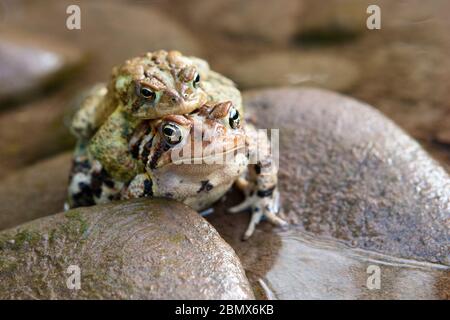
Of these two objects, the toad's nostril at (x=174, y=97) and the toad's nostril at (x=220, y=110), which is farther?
the toad's nostril at (x=174, y=97)

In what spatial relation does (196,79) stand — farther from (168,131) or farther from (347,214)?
(347,214)

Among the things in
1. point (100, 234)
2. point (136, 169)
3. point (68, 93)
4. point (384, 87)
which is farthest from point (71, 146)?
point (384, 87)

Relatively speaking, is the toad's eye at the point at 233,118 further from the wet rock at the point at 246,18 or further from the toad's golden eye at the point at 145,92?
the wet rock at the point at 246,18

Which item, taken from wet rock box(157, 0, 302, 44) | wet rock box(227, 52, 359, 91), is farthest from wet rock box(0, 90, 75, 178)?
wet rock box(157, 0, 302, 44)

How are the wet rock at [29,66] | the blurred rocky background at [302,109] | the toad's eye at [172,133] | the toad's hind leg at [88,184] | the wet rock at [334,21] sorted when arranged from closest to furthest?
1. the toad's eye at [172,133]
2. the blurred rocky background at [302,109]
3. the toad's hind leg at [88,184]
4. the wet rock at [29,66]
5. the wet rock at [334,21]

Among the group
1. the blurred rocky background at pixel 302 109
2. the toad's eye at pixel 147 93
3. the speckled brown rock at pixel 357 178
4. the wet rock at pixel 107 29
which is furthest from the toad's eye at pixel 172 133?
the wet rock at pixel 107 29

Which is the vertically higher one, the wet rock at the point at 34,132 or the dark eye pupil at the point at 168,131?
the dark eye pupil at the point at 168,131
